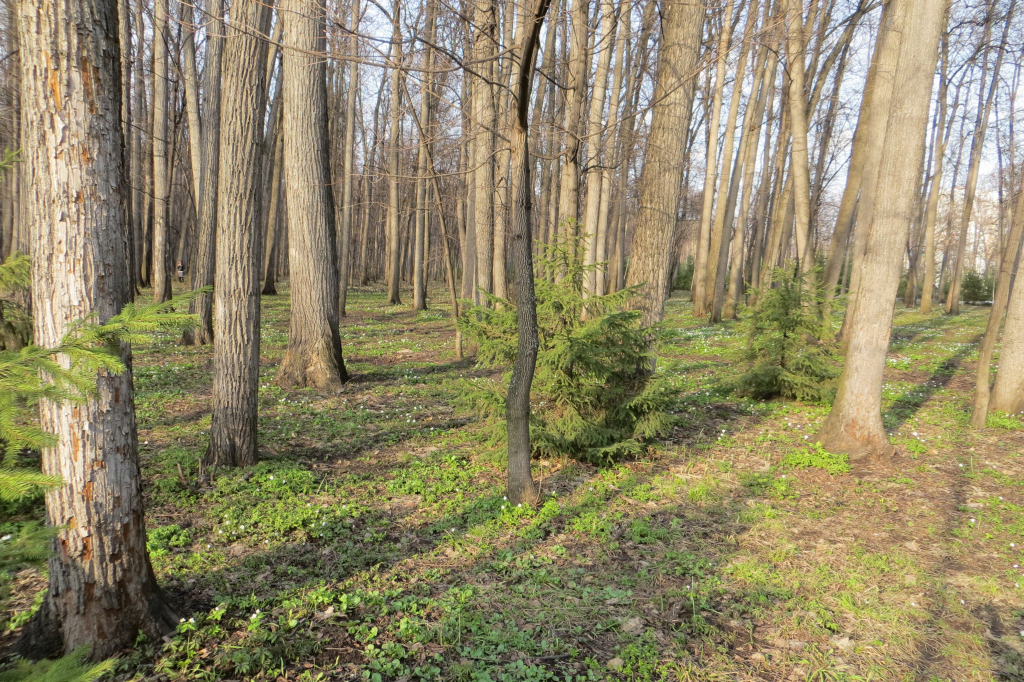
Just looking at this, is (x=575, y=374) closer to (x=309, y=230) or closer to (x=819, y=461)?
(x=819, y=461)

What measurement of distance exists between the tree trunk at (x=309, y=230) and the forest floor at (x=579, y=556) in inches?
47.5

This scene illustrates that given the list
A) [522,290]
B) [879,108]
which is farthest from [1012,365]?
[522,290]

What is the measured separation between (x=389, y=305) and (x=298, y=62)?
568 inches

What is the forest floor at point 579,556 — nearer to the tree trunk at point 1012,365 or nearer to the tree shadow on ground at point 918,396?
the tree shadow on ground at point 918,396

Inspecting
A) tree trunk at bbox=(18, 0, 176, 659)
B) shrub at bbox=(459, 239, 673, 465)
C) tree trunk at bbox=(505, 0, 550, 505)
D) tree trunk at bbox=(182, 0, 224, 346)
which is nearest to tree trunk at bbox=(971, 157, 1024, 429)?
shrub at bbox=(459, 239, 673, 465)

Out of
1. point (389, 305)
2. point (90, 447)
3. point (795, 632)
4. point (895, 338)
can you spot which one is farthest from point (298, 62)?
point (895, 338)

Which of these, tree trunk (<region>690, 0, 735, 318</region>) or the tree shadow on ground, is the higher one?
tree trunk (<region>690, 0, 735, 318</region>)

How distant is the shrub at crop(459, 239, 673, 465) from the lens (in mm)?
5906

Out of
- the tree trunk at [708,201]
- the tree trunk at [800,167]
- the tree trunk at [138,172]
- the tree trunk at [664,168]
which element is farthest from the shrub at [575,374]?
the tree trunk at [138,172]

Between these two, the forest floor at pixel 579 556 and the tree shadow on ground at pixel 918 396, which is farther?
the tree shadow on ground at pixel 918 396

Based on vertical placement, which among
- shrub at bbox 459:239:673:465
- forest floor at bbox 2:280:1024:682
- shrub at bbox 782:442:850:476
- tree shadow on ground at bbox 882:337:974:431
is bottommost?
forest floor at bbox 2:280:1024:682

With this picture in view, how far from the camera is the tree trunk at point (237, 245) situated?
5.37 m

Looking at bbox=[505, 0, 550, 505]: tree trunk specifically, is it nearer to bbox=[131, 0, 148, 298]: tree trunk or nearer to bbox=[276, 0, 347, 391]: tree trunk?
bbox=[276, 0, 347, 391]: tree trunk

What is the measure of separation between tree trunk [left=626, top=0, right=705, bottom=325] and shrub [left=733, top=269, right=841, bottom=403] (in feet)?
6.72
